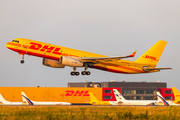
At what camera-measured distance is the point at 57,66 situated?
61281 mm

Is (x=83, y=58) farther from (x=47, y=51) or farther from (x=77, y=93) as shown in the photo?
(x=77, y=93)

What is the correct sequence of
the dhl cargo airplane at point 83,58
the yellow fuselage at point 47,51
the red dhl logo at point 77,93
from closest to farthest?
the yellow fuselage at point 47,51 < the dhl cargo airplane at point 83,58 < the red dhl logo at point 77,93

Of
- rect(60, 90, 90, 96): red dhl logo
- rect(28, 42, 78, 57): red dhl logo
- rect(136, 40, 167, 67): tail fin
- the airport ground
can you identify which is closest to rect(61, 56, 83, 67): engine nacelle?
rect(28, 42, 78, 57): red dhl logo

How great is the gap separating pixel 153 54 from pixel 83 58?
1884 centimetres

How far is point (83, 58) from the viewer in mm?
56875

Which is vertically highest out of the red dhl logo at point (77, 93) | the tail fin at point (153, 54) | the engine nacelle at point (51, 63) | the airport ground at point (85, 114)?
the tail fin at point (153, 54)

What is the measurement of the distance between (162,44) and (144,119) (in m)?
36.2

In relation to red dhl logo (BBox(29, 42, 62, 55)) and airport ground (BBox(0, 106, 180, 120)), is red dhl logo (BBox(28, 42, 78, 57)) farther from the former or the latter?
airport ground (BBox(0, 106, 180, 120))

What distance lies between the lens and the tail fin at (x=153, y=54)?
218 feet

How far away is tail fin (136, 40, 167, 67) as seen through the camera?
66.3 meters

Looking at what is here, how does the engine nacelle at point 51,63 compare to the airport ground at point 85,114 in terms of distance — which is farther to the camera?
the engine nacelle at point 51,63

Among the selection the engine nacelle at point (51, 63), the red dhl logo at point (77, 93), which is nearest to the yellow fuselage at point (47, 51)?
the engine nacelle at point (51, 63)

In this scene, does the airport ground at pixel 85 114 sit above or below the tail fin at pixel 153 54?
below

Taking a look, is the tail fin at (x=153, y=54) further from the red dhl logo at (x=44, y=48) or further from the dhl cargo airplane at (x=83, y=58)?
the red dhl logo at (x=44, y=48)
